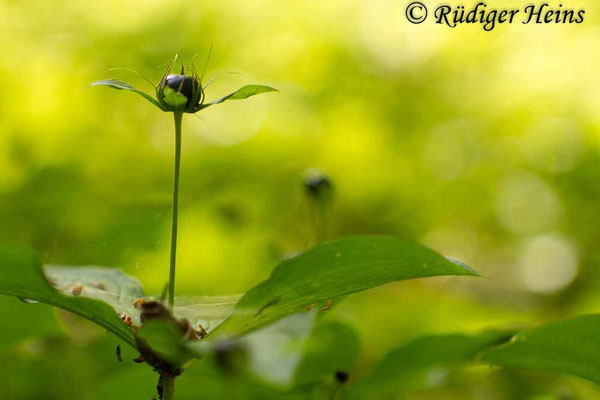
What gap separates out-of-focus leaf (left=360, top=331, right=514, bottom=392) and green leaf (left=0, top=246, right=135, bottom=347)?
205 mm

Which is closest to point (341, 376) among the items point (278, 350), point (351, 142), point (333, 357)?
point (333, 357)

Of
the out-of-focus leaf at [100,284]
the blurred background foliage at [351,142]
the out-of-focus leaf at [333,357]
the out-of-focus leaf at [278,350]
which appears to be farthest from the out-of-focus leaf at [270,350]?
the blurred background foliage at [351,142]

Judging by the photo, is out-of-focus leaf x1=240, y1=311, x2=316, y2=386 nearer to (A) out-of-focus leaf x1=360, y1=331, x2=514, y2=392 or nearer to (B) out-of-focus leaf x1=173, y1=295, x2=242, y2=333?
(B) out-of-focus leaf x1=173, y1=295, x2=242, y2=333

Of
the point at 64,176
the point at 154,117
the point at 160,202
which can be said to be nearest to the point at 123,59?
A: the point at 154,117

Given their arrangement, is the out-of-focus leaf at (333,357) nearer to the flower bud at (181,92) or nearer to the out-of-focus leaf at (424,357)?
the out-of-focus leaf at (424,357)

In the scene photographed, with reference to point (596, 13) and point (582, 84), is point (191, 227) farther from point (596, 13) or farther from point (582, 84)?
point (596, 13)

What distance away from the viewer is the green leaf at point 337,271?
0.26m

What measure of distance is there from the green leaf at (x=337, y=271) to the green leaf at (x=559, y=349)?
0.35 ft

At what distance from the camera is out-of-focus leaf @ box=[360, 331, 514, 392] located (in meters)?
0.39

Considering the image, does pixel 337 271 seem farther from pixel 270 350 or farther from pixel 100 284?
pixel 100 284

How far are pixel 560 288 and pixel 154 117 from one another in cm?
114

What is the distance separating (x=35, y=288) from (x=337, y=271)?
14 centimetres

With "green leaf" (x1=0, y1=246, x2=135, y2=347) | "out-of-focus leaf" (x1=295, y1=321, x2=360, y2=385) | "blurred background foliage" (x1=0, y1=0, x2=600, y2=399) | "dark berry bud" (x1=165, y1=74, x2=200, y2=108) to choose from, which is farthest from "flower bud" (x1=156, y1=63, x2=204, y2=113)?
"blurred background foliage" (x1=0, y1=0, x2=600, y2=399)

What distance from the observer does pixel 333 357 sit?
18.0 inches
